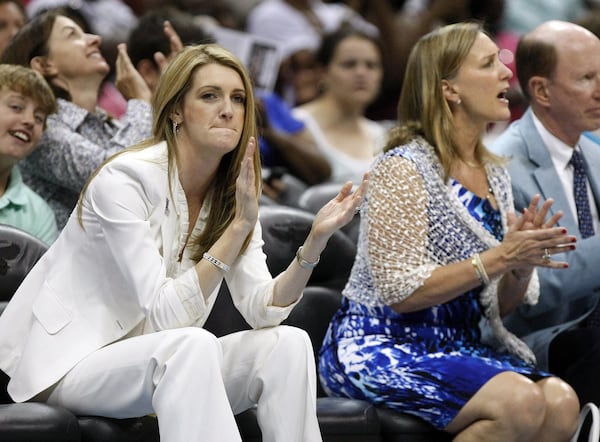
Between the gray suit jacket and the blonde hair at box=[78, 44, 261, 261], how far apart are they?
3.15 ft

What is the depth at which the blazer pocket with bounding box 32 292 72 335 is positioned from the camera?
2498 mm

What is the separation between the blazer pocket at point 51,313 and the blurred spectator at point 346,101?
2.51m

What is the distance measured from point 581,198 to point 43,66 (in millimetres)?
1644

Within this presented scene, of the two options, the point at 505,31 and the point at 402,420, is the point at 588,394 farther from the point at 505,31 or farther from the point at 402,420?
the point at 505,31

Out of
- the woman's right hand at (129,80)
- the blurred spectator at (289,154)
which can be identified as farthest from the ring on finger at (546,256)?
the blurred spectator at (289,154)

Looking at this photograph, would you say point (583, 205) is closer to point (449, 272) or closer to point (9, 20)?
point (449, 272)

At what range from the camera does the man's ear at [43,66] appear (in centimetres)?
344

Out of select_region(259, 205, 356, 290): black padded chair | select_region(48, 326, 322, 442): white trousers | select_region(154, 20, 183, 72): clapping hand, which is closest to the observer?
select_region(48, 326, 322, 442): white trousers

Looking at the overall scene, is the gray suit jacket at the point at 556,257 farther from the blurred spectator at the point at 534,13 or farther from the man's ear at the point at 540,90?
the blurred spectator at the point at 534,13

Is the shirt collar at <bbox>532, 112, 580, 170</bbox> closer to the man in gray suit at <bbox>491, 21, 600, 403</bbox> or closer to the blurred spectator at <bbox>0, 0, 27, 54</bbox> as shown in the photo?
the man in gray suit at <bbox>491, 21, 600, 403</bbox>

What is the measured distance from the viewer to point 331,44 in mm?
5242

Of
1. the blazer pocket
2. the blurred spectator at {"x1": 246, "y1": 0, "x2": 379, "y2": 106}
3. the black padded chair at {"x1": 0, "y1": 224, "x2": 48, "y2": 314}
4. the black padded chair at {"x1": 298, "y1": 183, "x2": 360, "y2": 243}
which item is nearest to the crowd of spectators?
the black padded chair at {"x1": 298, "y1": 183, "x2": 360, "y2": 243}

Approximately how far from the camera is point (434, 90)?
3.11 metres

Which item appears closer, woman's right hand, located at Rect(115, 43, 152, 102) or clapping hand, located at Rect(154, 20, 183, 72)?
woman's right hand, located at Rect(115, 43, 152, 102)
